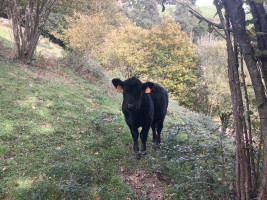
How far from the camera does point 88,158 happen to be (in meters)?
4.99

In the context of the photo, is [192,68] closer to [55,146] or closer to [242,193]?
[55,146]

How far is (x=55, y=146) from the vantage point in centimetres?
569

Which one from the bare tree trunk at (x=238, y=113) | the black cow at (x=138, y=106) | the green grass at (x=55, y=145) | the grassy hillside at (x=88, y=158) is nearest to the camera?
the bare tree trunk at (x=238, y=113)

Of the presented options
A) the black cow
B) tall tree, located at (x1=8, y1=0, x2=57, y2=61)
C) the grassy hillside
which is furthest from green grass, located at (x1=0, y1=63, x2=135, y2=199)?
tall tree, located at (x1=8, y1=0, x2=57, y2=61)

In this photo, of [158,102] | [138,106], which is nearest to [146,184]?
[138,106]

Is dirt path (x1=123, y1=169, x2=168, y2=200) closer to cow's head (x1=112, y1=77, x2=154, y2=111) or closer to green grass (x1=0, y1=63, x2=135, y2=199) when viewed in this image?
green grass (x1=0, y1=63, x2=135, y2=199)

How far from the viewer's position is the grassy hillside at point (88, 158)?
391 centimetres

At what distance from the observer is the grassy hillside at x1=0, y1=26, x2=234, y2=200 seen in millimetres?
3912

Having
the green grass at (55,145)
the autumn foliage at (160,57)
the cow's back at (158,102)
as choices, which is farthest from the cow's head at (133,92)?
the autumn foliage at (160,57)

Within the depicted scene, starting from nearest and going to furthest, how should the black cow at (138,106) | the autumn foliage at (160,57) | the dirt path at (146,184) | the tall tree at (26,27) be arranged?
the dirt path at (146,184)
the black cow at (138,106)
the tall tree at (26,27)
the autumn foliage at (160,57)

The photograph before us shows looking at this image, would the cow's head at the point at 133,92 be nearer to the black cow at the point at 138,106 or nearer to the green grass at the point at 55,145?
the black cow at the point at 138,106

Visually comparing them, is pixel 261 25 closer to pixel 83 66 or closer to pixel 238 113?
pixel 238 113

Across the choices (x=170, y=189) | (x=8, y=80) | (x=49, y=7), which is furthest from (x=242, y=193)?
(x=49, y=7)

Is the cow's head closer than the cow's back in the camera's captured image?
Yes
